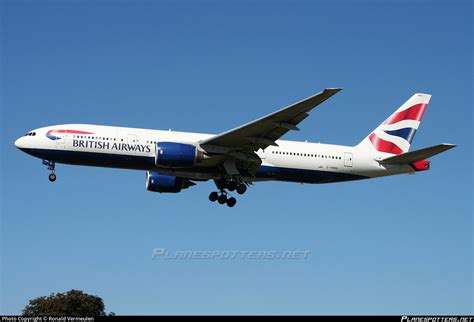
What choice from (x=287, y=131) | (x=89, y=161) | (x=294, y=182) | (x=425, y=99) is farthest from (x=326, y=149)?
(x=89, y=161)

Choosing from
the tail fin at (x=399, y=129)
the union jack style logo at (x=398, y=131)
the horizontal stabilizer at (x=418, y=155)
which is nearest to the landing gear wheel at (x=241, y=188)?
Result: the tail fin at (x=399, y=129)

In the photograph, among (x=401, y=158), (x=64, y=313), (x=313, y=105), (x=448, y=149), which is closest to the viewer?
(x=313, y=105)

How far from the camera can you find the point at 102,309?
5200 centimetres

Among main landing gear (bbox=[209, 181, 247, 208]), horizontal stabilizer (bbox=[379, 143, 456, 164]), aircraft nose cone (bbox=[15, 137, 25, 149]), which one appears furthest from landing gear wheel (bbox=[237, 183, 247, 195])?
aircraft nose cone (bbox=[15, 137, 25, 149])

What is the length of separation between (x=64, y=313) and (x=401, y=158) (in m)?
24.1

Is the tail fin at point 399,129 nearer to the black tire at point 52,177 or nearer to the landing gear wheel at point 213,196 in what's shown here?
the landing gear wheel at point 213,196

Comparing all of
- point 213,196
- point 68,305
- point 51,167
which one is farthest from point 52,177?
point 68,305

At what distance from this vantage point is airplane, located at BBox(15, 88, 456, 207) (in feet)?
119

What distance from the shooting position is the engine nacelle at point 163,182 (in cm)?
4119

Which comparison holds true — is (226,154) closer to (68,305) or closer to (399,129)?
(399,129)

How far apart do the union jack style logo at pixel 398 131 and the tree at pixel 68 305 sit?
873 inches

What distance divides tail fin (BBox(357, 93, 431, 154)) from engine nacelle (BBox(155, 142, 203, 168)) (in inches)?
389

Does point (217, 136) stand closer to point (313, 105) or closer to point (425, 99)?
point (313, 105)

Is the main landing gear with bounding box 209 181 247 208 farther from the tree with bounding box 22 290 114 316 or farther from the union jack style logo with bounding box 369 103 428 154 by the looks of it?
the tree with bounding box 22 290 114 316
